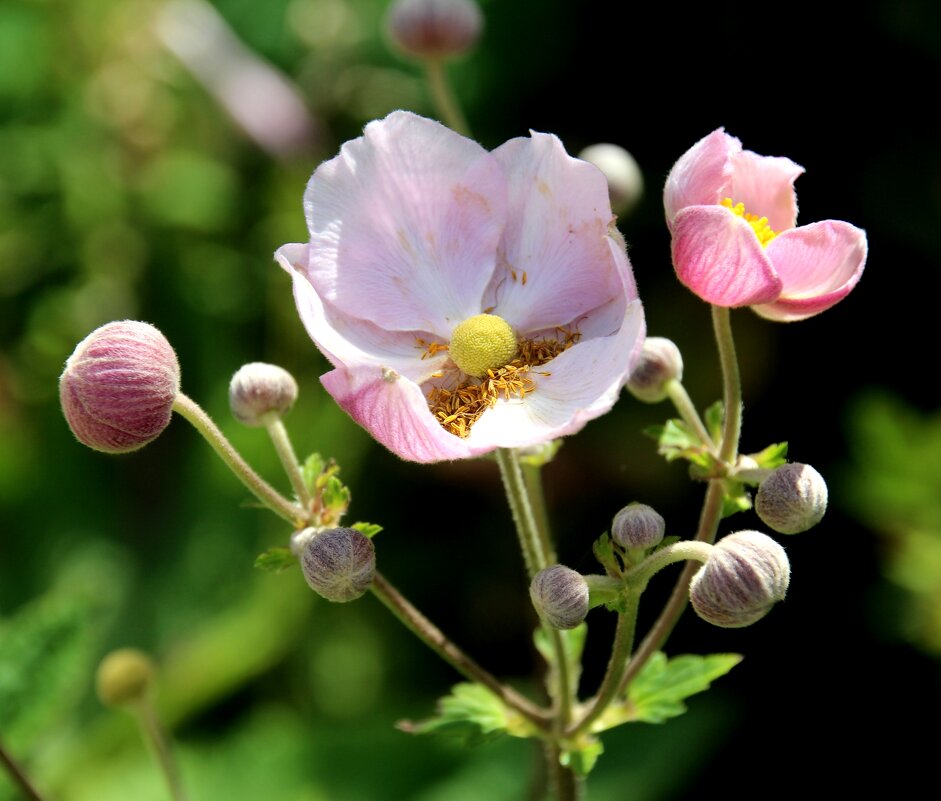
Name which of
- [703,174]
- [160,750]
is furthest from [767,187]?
[160,750]

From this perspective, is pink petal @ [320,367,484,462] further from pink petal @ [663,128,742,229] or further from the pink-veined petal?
pink petal @ [663,128,742,229]

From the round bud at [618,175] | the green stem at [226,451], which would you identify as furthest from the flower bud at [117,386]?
the round bud at [618,175]

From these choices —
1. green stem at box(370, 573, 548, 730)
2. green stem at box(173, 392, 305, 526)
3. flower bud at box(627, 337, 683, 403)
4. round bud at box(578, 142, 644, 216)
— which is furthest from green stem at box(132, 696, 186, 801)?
round bud at box(578, 142, 644, 216)

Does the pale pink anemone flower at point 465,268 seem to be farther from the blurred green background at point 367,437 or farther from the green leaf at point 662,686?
the blurred green background at point 367,437

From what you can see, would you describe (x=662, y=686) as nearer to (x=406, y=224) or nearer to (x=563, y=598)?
(x=563, y=598)

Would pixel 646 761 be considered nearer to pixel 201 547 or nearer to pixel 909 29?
pixel 201 547

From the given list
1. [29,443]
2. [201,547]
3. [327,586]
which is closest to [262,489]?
[327,586]
